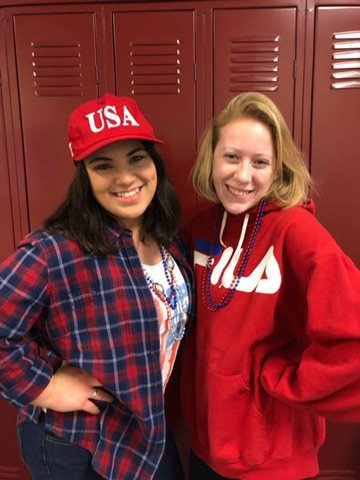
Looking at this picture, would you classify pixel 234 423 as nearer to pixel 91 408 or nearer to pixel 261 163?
pixel 91 408

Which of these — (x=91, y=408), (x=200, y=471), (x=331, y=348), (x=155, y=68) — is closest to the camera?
(x=331, y=348)

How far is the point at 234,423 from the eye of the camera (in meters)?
1.13

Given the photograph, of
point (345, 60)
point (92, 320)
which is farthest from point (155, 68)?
point (92, 320)

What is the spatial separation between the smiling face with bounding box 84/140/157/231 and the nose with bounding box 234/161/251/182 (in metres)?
0.23

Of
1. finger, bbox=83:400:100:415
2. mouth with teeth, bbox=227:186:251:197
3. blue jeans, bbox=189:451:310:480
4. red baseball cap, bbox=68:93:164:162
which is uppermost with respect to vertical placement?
red baseball cap, bbox=68:93:164:162

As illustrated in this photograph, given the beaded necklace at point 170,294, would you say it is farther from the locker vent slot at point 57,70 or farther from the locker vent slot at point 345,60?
the locker vent slot at point 345,60

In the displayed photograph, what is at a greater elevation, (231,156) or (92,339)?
(231,156)

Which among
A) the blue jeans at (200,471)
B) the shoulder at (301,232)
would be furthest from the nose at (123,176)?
the blue jeans at (200,471)

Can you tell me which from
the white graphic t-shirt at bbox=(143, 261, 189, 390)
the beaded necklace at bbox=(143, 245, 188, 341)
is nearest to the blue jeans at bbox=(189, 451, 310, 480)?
the white graphic t-shirt at bbox=(143, 261, 189, 390)

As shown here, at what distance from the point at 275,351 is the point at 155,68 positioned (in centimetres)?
102

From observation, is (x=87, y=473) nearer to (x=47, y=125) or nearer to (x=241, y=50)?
(x=47, y=125)

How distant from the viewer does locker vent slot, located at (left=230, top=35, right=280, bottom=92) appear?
143 centimetres

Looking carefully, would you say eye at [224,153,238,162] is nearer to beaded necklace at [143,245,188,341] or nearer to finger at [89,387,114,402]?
beaded necklace at [143,245,188,341]

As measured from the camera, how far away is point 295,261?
1043 mm
